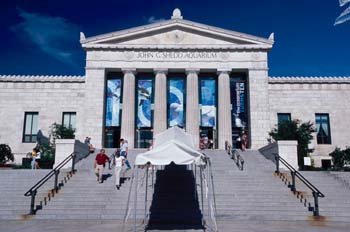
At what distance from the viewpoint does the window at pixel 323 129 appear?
3525 centimetres

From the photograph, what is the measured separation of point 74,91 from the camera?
36.5 meters

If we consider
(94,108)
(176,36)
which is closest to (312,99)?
(176,36)

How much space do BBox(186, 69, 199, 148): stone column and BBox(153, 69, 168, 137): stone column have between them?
2.19 metres

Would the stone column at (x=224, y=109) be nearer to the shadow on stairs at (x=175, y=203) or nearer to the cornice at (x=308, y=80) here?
the cornice at (x=308, y=80)

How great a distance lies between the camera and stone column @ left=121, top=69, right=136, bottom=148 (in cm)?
3331

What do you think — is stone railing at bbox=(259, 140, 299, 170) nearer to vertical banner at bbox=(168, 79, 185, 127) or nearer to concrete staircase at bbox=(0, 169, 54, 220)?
concrete staircase at bbox=(0, 169, 54, 220)

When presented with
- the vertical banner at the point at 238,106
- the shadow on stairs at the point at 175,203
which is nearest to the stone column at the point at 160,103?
the vertical banner at the point at 238,106

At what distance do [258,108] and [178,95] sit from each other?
309 inches

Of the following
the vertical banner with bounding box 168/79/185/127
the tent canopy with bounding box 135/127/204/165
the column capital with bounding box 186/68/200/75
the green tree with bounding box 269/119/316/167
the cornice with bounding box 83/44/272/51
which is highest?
the cornice with bounding box 83/44/272/51

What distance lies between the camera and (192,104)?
34250 millimetres

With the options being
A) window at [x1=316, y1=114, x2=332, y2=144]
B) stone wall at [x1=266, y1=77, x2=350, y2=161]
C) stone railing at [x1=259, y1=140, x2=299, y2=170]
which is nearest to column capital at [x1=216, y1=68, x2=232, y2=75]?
stone wall at [x1=266, y1=77, x2=350, y2=161]

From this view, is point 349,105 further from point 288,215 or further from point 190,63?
point 288,215

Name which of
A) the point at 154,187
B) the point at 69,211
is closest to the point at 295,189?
the point at 154,187

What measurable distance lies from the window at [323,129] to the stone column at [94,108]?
21205 millimetres
